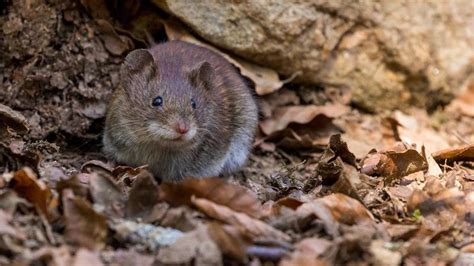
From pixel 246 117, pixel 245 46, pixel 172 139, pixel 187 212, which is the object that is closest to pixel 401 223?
pixel 187 212

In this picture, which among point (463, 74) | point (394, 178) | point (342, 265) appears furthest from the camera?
point (463, 74)

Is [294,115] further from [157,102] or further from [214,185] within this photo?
[214,185]

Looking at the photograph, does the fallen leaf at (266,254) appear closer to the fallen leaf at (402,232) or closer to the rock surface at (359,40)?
the fallen leaf at (402,232)

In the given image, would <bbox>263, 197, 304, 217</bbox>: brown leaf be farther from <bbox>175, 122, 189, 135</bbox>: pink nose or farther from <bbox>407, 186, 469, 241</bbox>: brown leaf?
<bbox>175, 122, 189, 135</bbox>: pink nose

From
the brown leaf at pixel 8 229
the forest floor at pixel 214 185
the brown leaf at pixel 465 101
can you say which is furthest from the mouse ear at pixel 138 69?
the brown leaf at pixel 465 101

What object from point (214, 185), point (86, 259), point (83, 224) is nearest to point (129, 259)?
point (86, 259)

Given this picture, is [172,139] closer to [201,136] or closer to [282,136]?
[201,136]
